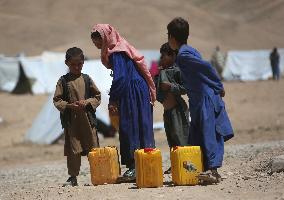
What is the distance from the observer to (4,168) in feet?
40.8

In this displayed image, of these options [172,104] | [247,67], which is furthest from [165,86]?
[247,67]

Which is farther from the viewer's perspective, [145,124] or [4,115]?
[4,115]

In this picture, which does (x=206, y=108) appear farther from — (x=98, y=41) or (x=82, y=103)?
(x=82, y=103)

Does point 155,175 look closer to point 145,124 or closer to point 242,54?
point 145,124

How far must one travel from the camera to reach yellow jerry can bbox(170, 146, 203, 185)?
238 inches

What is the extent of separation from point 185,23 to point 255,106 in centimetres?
1592

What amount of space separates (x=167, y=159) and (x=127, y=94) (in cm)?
420

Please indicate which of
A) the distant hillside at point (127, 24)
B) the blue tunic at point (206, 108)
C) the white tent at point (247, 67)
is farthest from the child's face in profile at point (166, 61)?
the distant hillside at point (127, 24)

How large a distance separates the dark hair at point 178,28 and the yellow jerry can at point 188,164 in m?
0.91

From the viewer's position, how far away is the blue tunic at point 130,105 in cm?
654

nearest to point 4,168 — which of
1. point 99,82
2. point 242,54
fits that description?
point 99,82

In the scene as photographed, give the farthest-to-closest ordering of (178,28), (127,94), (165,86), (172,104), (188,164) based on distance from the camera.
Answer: (172,104) → (165,86) → (127,94) → (178,28) → (188,164)

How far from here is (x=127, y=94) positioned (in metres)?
6.58

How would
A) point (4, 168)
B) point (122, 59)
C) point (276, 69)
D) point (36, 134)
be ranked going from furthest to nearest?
1. point (276, 69)
2. point (36, 134)
3. point (4, 168)
4. point (122, 59)
